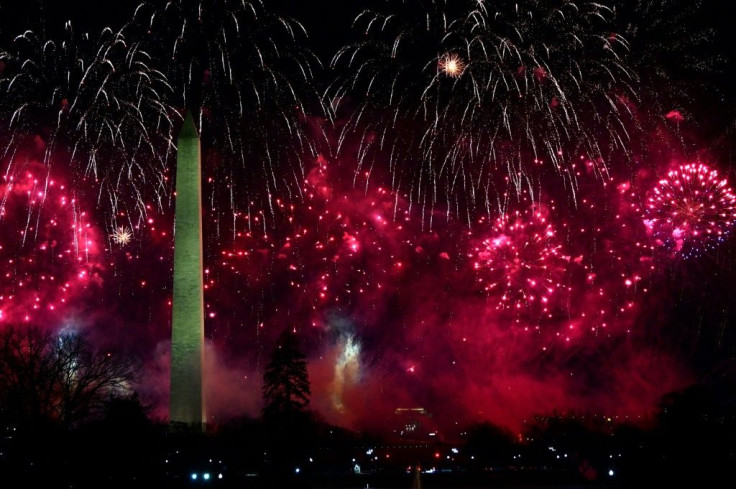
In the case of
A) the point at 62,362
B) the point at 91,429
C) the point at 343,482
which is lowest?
the point at 343,482

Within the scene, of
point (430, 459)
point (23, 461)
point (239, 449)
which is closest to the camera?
point (23, 461)

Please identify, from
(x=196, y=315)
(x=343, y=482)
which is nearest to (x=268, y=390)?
(x=196, y=315)

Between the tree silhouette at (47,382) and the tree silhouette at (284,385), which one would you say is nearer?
the tree silhouette at (47,382)

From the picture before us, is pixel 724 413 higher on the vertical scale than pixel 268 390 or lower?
lower

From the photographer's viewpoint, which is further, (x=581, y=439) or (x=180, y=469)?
(x=581, y=439)

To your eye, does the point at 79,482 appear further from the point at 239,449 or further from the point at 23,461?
the point at 239,449

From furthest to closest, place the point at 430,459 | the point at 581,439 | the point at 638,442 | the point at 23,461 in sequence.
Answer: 1. the point at 430,459
2. the point at 581,439
3. the point at 638,442
4. the point at 23,461

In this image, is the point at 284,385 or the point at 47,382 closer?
the point at 47,382

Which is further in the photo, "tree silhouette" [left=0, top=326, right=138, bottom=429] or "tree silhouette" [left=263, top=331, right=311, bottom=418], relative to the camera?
"tree silhouette" [left=263, top=331, right=311, bottom=418]
